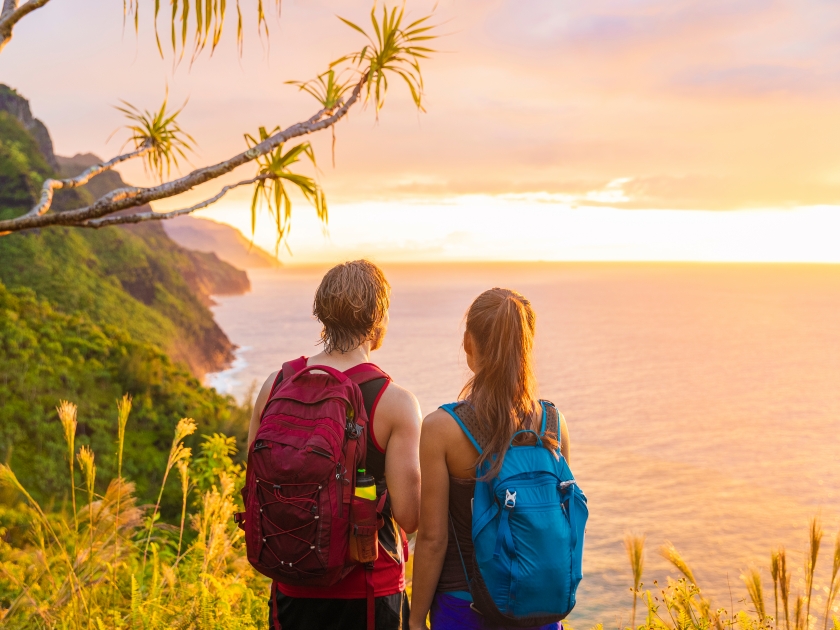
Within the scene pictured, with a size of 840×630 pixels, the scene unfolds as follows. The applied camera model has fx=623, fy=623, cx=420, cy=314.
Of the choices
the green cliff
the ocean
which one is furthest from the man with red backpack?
the green cliff

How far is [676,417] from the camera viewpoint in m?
44.8

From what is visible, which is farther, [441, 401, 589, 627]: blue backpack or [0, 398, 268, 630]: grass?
[0, 398, 268, 630]: grass

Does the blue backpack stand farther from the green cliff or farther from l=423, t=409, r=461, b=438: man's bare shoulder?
the green cliff

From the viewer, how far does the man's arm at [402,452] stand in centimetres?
220

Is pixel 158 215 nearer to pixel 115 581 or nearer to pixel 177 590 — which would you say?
pixel 115 581

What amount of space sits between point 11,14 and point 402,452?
221 centimetres

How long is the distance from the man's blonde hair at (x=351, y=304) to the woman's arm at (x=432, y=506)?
447 millimetres

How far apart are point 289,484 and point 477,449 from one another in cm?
65

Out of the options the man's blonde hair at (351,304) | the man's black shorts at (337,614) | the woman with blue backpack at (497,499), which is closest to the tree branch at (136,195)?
the man's blonde hair at (351,304)

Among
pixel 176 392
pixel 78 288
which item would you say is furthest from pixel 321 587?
pixel 78 288

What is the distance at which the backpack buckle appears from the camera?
2.00m

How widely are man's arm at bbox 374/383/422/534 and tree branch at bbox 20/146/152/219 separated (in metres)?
1.60

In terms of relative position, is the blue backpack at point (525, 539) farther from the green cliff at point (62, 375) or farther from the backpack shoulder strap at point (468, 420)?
the green cliff at point (62, 375)

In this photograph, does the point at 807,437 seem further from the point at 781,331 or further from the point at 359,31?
the point at 781,331
